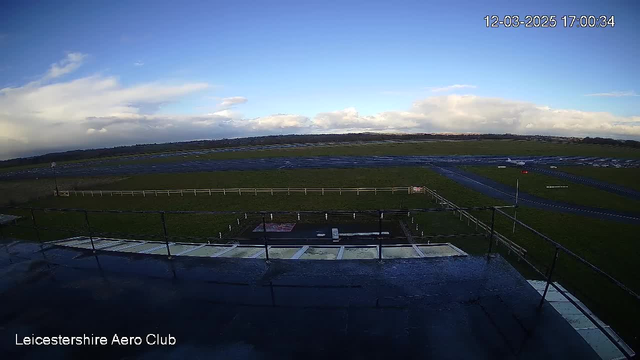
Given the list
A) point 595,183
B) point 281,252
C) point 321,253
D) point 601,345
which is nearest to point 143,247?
point 281,252

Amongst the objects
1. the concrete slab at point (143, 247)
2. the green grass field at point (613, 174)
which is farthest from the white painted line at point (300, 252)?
the green grass field at point (613, 174)

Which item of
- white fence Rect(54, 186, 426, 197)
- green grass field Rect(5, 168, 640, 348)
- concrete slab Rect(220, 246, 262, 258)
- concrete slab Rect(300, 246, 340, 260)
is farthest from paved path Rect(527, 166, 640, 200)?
concrete slab Rect(220, 246, 262, 258)

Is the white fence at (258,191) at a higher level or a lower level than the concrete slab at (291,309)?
lower

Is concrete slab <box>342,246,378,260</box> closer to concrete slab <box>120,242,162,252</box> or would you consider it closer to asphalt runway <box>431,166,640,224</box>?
concrete slab <box>120,242,162,252</box>

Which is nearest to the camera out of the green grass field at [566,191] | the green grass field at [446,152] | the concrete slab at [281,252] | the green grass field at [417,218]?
the concrete slab at [281,252]

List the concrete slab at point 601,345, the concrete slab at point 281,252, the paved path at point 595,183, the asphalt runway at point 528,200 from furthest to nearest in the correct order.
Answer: the paved path at point 595,183 < the asphalt runway at point 528,200 < the concrete slab at point 281,252 < the concrete slab at point 601,345

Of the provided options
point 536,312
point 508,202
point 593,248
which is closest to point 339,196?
point 508,202

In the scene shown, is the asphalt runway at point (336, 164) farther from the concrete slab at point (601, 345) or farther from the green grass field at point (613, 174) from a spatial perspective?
the concrete slab at point (601, 345)
